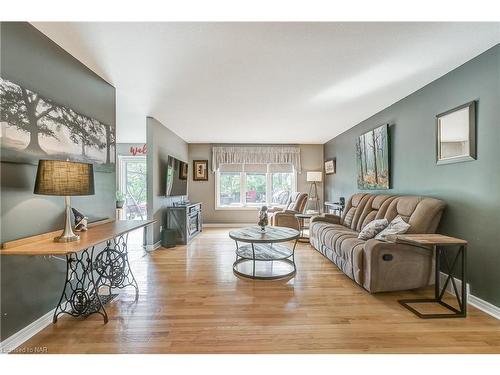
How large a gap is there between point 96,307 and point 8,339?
0.61 meters

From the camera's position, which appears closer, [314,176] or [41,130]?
[41,130]

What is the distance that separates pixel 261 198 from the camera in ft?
22.5

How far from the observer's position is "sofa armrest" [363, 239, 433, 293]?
2.41 metres

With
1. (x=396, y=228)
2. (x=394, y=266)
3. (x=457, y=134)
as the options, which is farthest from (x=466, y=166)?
(x=394, y=266)

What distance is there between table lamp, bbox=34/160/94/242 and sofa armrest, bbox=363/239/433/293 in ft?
9.09

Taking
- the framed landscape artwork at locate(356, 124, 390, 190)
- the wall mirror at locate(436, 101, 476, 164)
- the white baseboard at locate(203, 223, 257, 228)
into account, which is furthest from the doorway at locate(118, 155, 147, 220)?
the wall mirror at locate(436, 101, 476, 164)

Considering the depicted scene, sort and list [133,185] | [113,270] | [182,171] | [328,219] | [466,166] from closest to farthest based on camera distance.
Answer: [466,166]
[113,270]
[328,219]
[182,171]
[133,185]

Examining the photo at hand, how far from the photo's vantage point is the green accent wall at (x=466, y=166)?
210cm

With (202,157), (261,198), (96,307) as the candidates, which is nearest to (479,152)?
(96,307)

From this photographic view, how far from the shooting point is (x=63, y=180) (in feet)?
5.59

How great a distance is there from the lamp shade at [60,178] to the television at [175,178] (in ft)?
9.19

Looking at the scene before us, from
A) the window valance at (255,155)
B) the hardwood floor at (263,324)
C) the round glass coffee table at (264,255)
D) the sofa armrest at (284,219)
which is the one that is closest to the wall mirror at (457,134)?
the hardwood floor at (263,324)

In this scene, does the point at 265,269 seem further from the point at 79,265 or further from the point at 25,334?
the point at 25,334

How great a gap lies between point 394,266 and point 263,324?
60.3 inches
